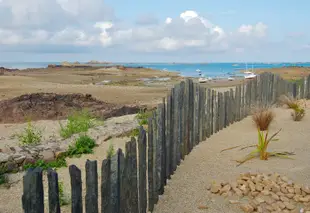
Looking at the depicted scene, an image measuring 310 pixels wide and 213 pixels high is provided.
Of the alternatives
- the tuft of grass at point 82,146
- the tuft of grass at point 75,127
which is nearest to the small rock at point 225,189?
the tuft of grass at point 82,146

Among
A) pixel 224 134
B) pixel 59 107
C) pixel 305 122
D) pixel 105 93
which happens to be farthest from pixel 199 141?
pixel 105 93

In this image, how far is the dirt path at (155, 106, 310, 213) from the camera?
455 cm

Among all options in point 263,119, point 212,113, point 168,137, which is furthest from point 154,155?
point 263,119

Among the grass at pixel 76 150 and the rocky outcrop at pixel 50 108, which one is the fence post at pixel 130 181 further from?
the rocky outcrop at pixel 50 108

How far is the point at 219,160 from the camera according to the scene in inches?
242

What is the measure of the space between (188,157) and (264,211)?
2092mm

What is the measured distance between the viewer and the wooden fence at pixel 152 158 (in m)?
2.83

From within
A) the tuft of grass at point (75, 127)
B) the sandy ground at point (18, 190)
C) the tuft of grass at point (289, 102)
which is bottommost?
the sandy ground at point (18, 190)

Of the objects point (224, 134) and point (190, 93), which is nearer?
point (190, 93)

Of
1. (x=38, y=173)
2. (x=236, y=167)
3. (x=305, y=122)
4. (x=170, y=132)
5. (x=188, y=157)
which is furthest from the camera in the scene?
(x=305, y=122)

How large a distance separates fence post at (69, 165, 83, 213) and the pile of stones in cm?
223

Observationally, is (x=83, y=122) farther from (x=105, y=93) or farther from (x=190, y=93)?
(x=105, y=93)

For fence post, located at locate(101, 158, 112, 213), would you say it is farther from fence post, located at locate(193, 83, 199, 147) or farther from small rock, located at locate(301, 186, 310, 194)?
fence post, located at locate(193, 83, 199, 147)

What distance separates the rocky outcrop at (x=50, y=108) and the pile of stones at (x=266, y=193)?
254 inches
